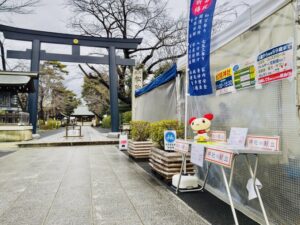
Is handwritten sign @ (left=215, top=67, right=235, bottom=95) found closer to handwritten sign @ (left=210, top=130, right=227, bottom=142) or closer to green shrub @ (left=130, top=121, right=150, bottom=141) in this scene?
handwritten sign @ (left=210, top=130, right=227, bottom=142)

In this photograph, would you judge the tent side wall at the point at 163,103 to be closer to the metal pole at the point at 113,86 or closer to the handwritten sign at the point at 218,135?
the handwritten sign at the point at 218,135

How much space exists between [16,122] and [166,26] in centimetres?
1155

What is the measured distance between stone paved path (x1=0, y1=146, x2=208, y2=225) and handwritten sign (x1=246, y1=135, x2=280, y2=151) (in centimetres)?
99

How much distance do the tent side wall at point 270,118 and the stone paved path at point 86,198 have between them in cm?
75

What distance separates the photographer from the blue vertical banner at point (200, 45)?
316 centimetres

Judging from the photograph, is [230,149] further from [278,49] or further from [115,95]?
[115,95]

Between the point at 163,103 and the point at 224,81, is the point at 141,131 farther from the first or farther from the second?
the point at 224,81

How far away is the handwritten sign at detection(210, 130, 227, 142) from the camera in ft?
10.4

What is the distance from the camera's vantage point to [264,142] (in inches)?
91.1

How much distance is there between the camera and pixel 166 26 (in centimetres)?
1712

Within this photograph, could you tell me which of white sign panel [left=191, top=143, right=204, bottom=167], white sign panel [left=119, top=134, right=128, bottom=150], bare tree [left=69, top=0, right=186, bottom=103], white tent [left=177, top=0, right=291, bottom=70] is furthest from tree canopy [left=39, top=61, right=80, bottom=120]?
white sign panel [left=191, top=143, right=204, bottom=167]

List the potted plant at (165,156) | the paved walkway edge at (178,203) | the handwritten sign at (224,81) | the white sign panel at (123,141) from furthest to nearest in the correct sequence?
1. the white sign panel at (123,141)
2. the potted plant at (165,156)
3. the handwritten sign at (224,81)
4. the paved walkway edge at (178,203)

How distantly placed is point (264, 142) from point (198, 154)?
80 cm

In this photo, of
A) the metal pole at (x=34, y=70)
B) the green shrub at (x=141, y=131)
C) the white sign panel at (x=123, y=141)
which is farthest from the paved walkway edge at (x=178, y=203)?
the metal pole at (x=34, y=70)
